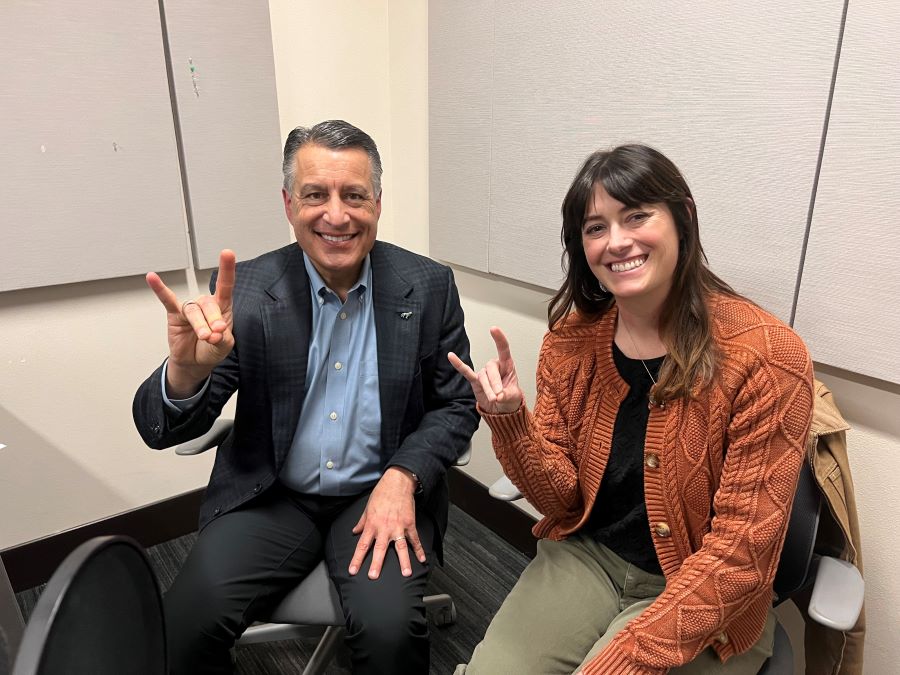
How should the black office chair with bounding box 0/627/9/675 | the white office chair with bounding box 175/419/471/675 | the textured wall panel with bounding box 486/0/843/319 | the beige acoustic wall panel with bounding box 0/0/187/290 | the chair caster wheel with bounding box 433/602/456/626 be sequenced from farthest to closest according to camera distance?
the chair caster wheel with bounding box 433/602/456/626
the beige acoustic wall panel with bounding box 0/0/187/290
the white office chair with bounding box 175/419/471/675
the textured wall panel with bounding box 486/0/843/319
the black office chair with bounding box 0/627/9/675

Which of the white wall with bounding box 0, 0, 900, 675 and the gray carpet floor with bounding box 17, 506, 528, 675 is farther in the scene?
the white wall with bounding box 0, 0, 900, 675

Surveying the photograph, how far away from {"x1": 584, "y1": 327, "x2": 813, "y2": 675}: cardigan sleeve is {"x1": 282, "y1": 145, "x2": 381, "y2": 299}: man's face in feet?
2.85

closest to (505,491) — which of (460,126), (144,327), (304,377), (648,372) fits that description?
(648,372)

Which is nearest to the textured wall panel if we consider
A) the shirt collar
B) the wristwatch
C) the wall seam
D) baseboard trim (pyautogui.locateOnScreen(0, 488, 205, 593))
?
the wall seam

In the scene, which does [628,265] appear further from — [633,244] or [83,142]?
[83,142]

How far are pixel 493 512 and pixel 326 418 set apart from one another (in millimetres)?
1105

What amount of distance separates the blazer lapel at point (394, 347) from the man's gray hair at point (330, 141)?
251 mm

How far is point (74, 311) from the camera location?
202 cm

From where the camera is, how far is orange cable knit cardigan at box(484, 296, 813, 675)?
108cm

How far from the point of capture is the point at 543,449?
54.2 inches

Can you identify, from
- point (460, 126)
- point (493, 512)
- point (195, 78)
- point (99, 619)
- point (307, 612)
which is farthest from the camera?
point (493, 512)

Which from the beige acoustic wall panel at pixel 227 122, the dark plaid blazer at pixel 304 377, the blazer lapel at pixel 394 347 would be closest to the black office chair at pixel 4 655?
the dark plaid blazer at pixel 304 377

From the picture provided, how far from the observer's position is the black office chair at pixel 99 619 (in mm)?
536

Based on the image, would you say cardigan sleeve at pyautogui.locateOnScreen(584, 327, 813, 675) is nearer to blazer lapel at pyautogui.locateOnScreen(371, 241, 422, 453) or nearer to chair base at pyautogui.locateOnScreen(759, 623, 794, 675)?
chair base at pyautogui.locateOnScreen(759, 623, 794, 675)
